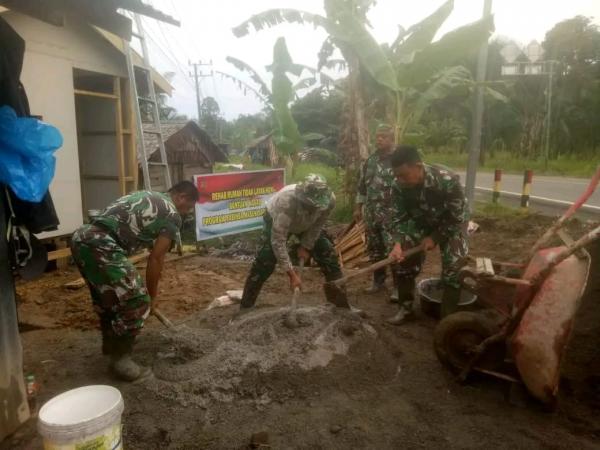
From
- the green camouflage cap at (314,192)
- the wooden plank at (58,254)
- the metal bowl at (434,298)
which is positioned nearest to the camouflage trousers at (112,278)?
the green camouflage cap at (314,192)

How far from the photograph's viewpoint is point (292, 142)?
11.0m

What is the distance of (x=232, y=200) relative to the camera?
7965mm

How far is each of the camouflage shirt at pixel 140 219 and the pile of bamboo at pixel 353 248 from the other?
13.2 ft

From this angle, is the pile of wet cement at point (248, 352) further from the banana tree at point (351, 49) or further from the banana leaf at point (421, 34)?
the banana leaf at point (421, 34)

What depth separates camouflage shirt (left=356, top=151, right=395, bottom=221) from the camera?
17.8 ft

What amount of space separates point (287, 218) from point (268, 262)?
2.09 feet

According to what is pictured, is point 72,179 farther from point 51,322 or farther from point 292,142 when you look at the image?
point 292,142

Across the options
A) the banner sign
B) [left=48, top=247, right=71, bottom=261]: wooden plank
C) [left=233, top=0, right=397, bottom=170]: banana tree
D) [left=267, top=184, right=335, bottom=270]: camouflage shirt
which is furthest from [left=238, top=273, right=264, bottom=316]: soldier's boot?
[left=233, top=0, right=397, bottom=170]: banana tree

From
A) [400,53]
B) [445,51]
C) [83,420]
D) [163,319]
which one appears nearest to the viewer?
[83,420]

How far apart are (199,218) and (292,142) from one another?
4183 millimetres

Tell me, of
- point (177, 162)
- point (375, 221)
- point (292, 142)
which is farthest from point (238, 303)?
point (177, 162)

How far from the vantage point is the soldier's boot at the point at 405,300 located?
15.1ft

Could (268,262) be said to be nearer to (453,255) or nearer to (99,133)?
(453,255)

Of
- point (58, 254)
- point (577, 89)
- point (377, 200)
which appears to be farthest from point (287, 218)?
point (577, 89)
